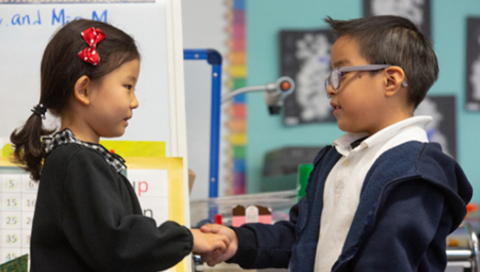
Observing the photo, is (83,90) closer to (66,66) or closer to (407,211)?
(66,66)

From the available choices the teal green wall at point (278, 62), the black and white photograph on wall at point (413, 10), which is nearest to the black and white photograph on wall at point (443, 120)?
the teal green wall at point (278, 62)

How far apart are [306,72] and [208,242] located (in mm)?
1969

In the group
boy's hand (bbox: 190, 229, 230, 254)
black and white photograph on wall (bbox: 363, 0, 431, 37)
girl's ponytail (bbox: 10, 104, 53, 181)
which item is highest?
black and white photograph on wall (bbox: 363, 0, 431, 37)

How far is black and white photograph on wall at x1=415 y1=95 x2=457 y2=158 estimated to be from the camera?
8.97 feet

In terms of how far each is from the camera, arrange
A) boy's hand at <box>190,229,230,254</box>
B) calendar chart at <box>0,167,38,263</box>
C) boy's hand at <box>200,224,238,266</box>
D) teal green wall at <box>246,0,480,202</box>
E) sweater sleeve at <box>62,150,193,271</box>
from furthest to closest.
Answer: teal green wall at <box>246,0,480,202</box> → calendar chart at <box>0,167,38,263</box> → boy's hand at <box>200,224,238,266</box> → boy's hand at <box>190,229,230,254</box> → sweater sleeve at <box>62,150,193,271</box>

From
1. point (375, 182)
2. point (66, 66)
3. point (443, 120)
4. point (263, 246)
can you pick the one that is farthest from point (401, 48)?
point (443, 120)

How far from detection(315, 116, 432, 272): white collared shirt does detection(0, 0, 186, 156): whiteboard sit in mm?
419

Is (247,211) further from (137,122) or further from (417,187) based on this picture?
(417,187)

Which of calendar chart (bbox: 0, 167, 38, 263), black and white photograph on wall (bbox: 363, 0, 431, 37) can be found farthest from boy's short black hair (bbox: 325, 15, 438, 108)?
black and white photograph on wall (bbox: 363, 0, 431, 37)

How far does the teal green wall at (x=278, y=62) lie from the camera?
2.66 metres

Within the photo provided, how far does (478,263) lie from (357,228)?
0.82 meters

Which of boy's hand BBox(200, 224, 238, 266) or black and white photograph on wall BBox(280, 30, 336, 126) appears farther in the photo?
black and white photograph on wall BBox(280, 30, 336, 126)

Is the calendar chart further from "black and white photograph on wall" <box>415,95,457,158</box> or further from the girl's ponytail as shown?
"black and white photograph on wall" <box>415,95,457,158</box>

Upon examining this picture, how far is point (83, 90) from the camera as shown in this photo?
2.52 feet
